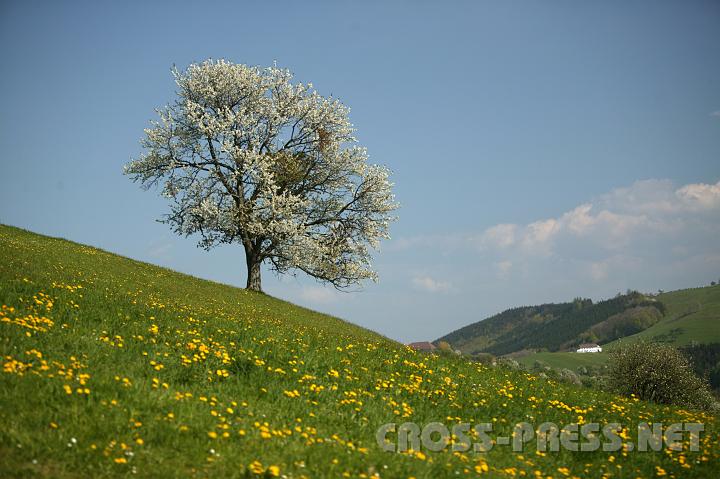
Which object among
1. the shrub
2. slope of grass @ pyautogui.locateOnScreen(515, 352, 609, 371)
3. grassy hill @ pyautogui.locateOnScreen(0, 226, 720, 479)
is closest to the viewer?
grassy hill @ pyautogui.locateOnScreen(0, 226, 720, 479)

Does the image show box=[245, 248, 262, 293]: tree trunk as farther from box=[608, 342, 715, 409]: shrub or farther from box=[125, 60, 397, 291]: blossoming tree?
box=[608, 342, 715, 409]: shrub

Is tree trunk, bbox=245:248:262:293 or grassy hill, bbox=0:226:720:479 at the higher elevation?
tree trunk, bbox=245:248:262:293

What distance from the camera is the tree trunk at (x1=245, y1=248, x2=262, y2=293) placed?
45.9 metres

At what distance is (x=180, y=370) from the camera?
1336 cm

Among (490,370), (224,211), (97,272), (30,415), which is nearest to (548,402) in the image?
(490,370)

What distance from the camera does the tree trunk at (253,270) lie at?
45.9 metres

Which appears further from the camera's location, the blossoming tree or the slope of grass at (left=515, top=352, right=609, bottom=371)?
the slope of grass at (left=515, top=352, right=609, bottom=371)

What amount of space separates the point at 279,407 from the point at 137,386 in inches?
109

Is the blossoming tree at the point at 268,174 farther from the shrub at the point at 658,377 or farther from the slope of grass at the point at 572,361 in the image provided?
the slope of grass at the point at 572,361

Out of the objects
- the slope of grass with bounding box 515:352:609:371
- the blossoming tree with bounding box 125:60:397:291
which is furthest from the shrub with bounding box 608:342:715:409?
the slope of grass with bounding box 515:352:609:371

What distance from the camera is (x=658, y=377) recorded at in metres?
39.7

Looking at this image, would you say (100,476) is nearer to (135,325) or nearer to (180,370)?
(180,370)

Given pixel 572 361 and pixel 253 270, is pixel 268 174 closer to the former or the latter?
pixel 253 270

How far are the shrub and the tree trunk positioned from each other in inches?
1005
